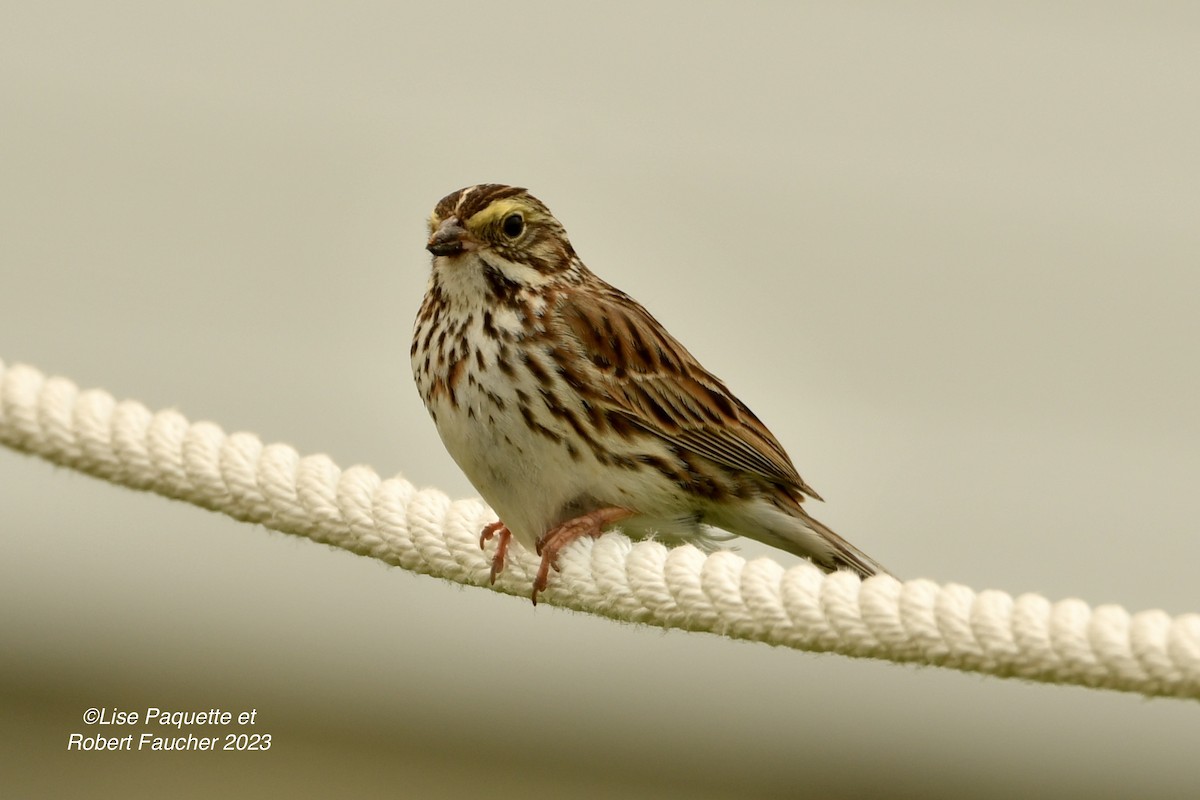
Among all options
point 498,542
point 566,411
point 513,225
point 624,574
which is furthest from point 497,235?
point 624,574

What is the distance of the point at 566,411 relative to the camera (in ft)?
11.4

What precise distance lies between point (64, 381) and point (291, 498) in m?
0.61

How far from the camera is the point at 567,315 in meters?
3.65

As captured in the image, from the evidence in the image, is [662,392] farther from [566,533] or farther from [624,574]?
[624,574]

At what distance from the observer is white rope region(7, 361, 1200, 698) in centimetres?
219

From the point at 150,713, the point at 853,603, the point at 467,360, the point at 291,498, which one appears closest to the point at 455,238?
the point at 467,360

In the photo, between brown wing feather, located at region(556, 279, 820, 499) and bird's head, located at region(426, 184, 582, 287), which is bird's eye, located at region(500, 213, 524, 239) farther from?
brown wing feather, located at region(556, 279, 820, 499)

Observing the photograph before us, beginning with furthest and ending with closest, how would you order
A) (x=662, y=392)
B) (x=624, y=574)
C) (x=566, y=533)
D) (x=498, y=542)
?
(x=662, y=392) < (x=498, y=542) < (x=566, y=533) < (x=624, y=574)

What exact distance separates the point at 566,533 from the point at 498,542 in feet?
1.21

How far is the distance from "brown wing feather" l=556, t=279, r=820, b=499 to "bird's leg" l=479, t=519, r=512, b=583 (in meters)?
0.38

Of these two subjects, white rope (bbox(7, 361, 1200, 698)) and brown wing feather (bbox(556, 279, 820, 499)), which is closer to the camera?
white rope (bbox(7, 361, 1200, 698))

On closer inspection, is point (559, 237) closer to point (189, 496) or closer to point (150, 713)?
point (189, 496)

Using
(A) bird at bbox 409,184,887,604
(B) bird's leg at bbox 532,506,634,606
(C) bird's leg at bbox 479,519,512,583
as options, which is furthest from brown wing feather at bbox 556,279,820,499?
(C) bird's leg at bbox 479,519,512,583

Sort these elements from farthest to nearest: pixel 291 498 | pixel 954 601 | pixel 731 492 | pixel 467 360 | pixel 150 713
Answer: pixel 150 713, pixel 731 492, pixel 467 360, pixel 291 498, pixel 954 601
